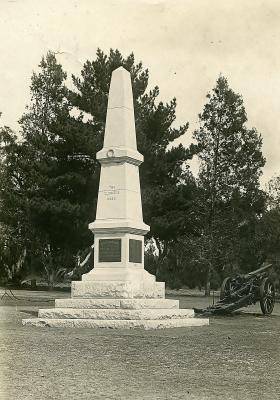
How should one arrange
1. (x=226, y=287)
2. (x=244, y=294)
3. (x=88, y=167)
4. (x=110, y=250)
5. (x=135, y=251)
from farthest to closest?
(x=88, y=167) < (x=226, y=287) < (x=244, y=294) < (x=135, y=251) < (x=110, y=250)

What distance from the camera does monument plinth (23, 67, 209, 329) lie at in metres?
11.8

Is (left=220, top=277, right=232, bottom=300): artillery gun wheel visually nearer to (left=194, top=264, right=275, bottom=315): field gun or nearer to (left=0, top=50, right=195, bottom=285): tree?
(left=194, top=264, right=275, bottom=315): field gun

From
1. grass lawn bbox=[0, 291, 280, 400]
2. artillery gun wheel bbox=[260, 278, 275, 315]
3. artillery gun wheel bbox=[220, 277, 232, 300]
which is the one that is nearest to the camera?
grass lawn bbox=[0, 291, 280, 400]

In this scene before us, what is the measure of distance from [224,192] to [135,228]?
81.0ft

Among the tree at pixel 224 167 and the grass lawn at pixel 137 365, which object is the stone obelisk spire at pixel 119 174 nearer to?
the grass lawn at pixel 137 365

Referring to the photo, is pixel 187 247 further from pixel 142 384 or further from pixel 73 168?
pixel 142 384

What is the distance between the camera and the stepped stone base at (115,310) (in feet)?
37.9

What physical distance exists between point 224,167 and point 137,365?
31506 mm

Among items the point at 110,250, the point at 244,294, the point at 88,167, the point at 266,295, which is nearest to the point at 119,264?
the point at 110,250

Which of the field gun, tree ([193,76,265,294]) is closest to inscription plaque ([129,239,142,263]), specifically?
the field gun

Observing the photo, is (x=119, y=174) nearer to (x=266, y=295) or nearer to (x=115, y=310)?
(x=115, y=310)

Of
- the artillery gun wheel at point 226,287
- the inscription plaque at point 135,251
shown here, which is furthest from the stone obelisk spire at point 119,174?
the artillery gun wheel at point 226,287

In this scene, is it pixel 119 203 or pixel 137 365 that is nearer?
pixel 137 365

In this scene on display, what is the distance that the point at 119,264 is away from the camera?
13195 mm
